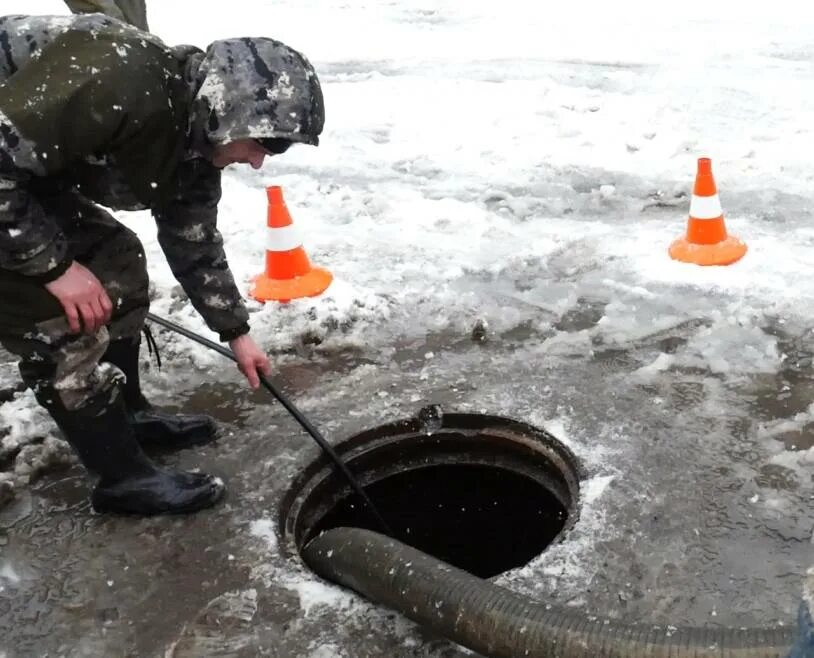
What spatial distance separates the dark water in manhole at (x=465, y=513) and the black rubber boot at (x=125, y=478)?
0.49 m

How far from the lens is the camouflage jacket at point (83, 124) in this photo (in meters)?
2.24

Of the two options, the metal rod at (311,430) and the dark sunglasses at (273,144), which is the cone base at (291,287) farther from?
the dark sunglasses at (273,144)

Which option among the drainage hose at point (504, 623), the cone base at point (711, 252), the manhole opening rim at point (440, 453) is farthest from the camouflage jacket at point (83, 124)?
the cone base at point (711, 252)

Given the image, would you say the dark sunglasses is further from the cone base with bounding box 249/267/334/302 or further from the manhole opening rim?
the cone base with bounding box 249/267/334/302

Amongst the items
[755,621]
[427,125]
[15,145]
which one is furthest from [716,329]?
[427,125]

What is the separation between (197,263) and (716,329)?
202 cm

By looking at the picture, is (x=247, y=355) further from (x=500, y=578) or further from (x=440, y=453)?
(x=500, y=578)

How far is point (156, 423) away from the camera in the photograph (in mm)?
3207

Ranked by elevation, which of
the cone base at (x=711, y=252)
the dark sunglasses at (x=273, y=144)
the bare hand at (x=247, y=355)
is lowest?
the cone base at (x=711, y=252)

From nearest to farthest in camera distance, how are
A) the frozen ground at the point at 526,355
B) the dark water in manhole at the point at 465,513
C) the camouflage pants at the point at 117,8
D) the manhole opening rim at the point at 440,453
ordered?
1. the frozen ground at the point at 526,355
2. the manhole opening rim at the point at 440,453
3. the dark water in manhole at the point at 465,513
4. the camouflage pants at the point at 117,8

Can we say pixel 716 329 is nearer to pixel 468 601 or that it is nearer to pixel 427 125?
pixel 468 601

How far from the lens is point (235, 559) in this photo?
2.68 metres

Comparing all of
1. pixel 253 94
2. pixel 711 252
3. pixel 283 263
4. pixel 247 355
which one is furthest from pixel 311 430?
pixel 711 252

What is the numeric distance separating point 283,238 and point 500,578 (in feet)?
7.33
